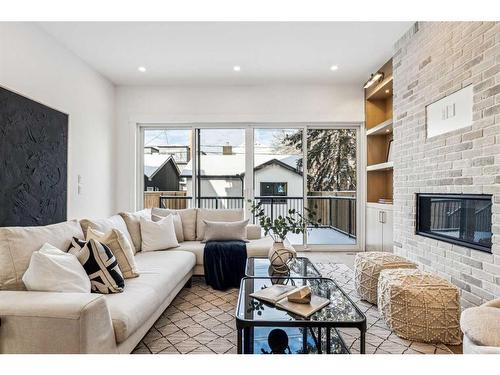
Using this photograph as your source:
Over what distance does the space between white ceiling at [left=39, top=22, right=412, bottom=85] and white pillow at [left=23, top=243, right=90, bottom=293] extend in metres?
2.64

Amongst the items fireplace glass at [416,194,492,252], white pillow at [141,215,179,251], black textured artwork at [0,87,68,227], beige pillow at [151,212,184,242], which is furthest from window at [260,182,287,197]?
black textured artwork at [0,87,68,227]

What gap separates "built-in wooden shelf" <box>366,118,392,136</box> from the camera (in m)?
4.39

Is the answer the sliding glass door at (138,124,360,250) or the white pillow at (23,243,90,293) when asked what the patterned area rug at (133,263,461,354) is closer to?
the white pillow at (23,243,90,293)

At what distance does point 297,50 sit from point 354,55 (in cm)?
79

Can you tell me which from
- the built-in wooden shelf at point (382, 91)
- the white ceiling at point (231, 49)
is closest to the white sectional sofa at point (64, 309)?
the white ceiling at point (231, 49)

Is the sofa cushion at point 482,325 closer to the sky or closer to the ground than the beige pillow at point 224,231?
closer to the ground

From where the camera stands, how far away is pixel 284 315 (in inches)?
64.6

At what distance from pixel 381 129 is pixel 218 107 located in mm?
2591

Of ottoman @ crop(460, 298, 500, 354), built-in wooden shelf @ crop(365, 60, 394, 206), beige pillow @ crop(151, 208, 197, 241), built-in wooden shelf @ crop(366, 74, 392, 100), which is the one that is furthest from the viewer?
built-in wooden shelf @ crop(365, 60, 394, 206)

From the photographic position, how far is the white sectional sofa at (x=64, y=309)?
4.54ft

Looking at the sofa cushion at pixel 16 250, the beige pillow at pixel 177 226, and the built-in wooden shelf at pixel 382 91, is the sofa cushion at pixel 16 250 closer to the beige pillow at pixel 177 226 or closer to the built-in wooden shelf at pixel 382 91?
the beige pillow at pixel 177 226

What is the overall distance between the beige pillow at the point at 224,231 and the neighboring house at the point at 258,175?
1.65m

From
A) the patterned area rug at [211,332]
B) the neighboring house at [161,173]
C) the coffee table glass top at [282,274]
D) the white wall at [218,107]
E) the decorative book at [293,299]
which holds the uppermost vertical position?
the white wall at [218,107]
